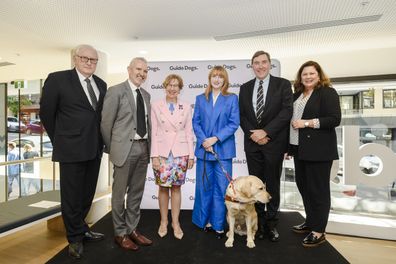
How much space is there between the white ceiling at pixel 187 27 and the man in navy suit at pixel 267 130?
129 centimetres

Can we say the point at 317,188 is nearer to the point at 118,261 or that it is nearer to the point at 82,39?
the point at 118,261

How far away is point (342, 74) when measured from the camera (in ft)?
18.0

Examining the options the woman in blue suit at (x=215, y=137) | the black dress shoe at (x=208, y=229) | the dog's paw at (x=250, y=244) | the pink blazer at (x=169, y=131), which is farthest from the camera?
the black dress shoe at (x=208, y=229)

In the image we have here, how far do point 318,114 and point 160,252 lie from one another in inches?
74.2

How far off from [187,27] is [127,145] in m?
2.53

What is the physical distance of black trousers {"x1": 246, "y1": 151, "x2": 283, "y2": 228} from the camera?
259cm

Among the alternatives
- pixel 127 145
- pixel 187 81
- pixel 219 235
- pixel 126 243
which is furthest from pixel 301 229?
pixel 187 81

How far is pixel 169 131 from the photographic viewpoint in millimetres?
2564

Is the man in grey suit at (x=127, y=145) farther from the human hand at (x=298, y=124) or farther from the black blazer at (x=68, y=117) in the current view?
the human hand at (x=298, y=124)

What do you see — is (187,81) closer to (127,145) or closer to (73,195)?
(127,145)

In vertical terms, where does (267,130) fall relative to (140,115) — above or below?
below

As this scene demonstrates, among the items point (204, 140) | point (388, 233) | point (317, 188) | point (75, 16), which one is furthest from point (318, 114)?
point (75, 16)

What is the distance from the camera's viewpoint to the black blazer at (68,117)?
223 cm

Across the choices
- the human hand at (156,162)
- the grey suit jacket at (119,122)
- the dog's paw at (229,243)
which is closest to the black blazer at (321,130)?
the dog's paw at (229,243)
